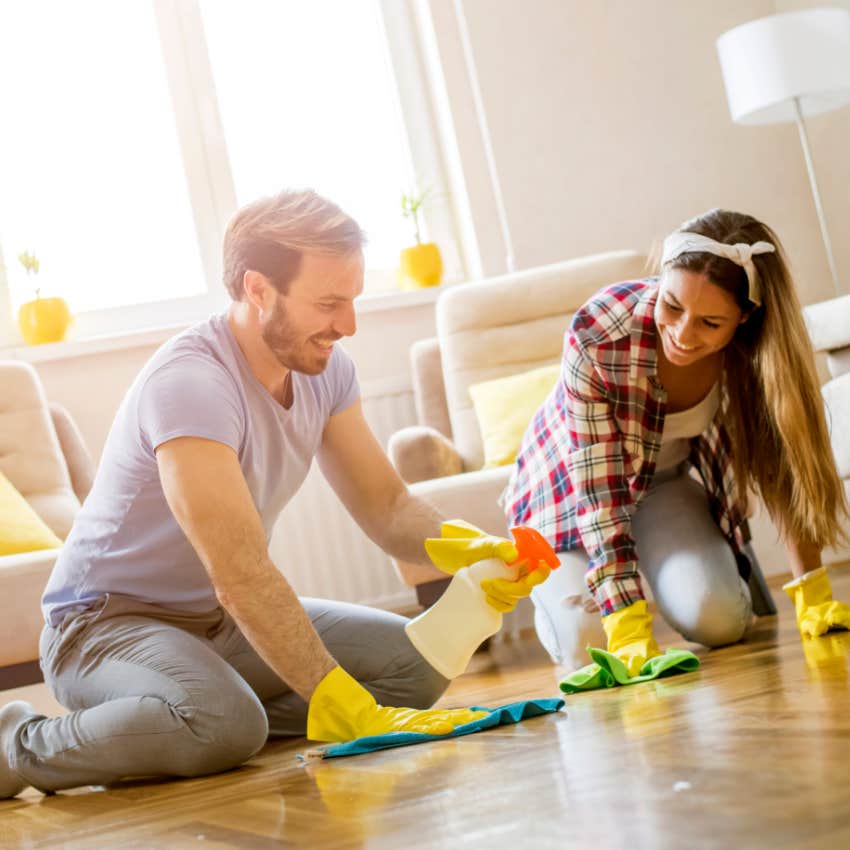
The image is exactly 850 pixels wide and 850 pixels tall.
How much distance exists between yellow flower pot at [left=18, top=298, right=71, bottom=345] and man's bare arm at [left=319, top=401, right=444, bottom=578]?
178 cm

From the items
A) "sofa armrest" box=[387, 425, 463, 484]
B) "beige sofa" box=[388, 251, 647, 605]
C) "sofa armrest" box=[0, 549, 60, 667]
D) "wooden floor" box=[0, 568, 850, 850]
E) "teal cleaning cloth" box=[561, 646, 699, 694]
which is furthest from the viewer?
"beige sofa" box=[388, 251, 647, 605]

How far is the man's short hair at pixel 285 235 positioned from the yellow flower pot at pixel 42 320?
6.27 feet

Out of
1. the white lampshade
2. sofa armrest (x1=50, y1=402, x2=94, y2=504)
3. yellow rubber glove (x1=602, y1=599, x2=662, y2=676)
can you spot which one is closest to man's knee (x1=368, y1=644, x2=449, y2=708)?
yellow rubber glove (x1=602, y1=599, x2=662, y2=676)

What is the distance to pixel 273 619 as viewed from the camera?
5.19 feet

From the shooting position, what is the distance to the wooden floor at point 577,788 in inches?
34.5

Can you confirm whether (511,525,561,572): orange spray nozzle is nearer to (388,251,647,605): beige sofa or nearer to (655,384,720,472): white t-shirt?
(655,384,720,472): white t-shirt

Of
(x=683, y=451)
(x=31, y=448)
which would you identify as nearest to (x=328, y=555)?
(x=31, y=448)

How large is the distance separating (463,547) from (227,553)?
1.02 feet

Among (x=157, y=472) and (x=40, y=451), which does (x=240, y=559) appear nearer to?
(x=157, y=472)

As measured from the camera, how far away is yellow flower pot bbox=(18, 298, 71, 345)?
3516 millimetres

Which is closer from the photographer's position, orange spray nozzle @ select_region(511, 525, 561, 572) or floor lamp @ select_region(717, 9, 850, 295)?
orange spray nozzle @ select_region(511, 525, 561, 572)

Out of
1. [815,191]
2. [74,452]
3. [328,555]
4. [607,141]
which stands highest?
[607,141]

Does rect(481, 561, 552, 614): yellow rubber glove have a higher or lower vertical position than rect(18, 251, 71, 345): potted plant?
lower

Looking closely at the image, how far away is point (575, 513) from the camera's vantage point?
217 centimetres
